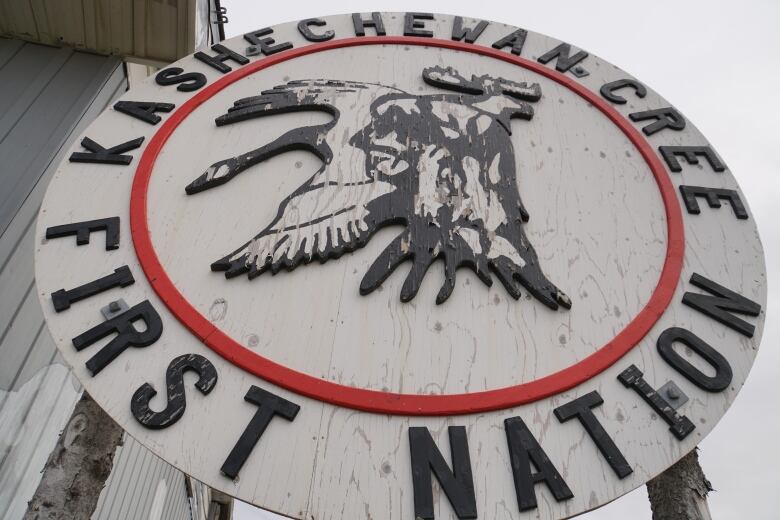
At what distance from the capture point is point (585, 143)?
2414mm

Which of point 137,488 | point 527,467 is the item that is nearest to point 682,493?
point 527,467

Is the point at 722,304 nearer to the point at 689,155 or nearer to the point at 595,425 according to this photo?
the point at 595,425

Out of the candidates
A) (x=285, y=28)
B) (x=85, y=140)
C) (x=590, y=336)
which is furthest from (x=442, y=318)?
(x=285, y=28)

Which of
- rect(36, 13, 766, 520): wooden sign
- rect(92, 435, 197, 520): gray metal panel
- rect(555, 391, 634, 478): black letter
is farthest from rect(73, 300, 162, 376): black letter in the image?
rect(92, 435, 197, 520): gray metal panel

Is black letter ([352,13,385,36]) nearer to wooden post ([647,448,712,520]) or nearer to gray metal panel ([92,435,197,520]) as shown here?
wooden post ([647,448,712,520])

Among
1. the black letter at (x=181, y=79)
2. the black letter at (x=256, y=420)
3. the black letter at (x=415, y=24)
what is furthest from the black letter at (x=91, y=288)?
the black letter at (x=415, y=24)

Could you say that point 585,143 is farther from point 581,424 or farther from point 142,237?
A: point 142,237

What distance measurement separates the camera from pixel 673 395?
159 centimetres

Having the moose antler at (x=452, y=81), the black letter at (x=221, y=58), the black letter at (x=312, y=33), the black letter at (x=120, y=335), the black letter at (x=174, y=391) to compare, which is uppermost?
the black letter at (x=312, y=33)

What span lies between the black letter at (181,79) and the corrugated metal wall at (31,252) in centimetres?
132

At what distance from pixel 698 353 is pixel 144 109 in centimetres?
205

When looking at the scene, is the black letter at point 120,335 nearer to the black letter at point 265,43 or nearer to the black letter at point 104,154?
the black letter at point 104,154

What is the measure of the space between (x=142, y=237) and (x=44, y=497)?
0.74 meters

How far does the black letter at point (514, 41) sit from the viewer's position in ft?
9.35
